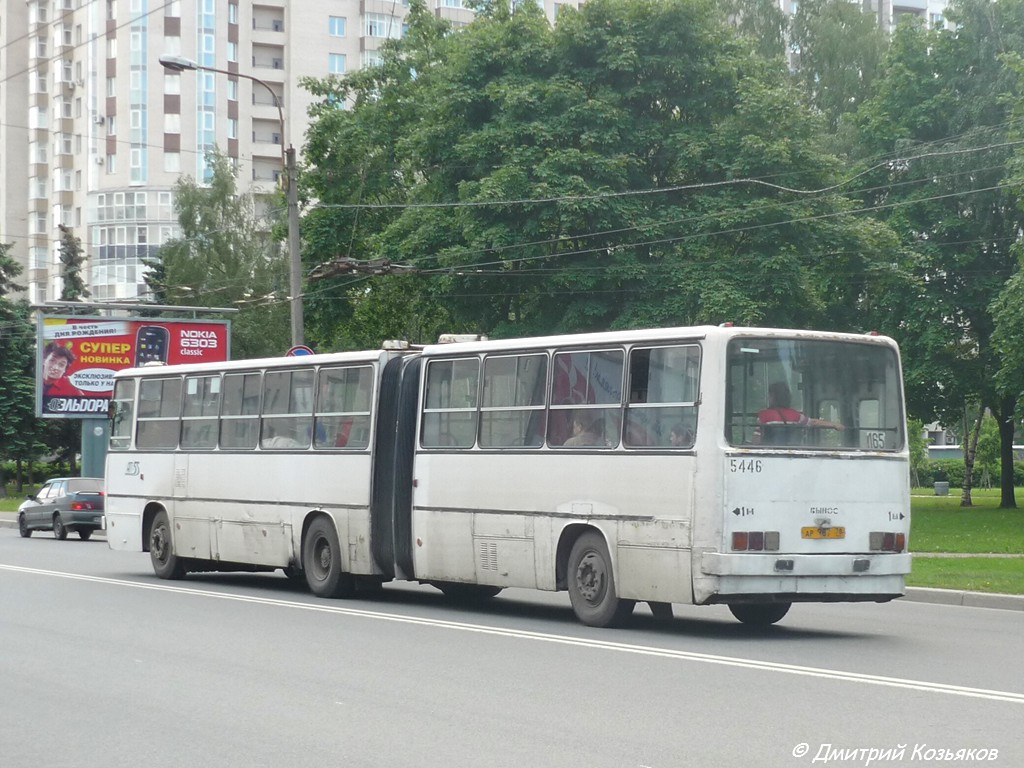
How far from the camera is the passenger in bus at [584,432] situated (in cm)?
1530

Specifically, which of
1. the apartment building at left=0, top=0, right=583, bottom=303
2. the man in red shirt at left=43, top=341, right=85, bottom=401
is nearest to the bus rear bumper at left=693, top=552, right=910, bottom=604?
the man in red shirt at left=43, top=341, right=85, bottom=401

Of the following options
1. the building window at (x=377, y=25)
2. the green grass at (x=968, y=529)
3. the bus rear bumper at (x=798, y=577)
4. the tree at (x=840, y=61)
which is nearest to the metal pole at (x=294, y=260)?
the green grass at (x=968, y=529)

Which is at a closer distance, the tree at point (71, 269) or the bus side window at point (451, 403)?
the bus side window at point (451, 403)

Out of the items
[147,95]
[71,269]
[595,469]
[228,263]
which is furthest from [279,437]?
[147,95]

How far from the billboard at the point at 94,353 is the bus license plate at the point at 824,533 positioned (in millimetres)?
36109

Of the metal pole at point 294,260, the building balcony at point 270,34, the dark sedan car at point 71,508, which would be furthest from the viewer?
the building balcony at point 270,34

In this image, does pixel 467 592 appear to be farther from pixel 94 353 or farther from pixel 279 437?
pixel 94 353

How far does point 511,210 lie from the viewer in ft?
114

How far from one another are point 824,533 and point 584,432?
249cm

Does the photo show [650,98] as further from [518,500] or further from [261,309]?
[261,309]

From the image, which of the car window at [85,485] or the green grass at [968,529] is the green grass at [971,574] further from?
the car window at [85,485]

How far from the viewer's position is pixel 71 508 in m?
38.2

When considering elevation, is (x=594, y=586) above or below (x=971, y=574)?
above

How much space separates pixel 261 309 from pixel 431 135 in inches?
1177
